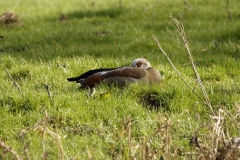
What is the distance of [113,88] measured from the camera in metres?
5.92

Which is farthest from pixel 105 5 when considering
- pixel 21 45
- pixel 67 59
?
pixel 67 59

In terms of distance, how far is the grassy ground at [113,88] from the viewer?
446 cm

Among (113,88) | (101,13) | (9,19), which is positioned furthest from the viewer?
(101,13)

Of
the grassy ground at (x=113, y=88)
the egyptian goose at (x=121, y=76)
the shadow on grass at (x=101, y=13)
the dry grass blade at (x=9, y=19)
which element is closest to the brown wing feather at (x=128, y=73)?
the egyptian goose at (x=121, y=76)

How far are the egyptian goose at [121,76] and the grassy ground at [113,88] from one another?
0.14m

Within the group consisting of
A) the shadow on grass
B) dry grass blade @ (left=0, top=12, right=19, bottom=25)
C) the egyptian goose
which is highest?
the egyptian goose

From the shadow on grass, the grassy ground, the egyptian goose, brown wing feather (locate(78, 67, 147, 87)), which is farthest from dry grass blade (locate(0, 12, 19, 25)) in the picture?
brown wing feather (locate(78, 67, 147, 87))

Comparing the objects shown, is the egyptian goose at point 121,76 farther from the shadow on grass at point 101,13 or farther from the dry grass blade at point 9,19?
the shadow on grass at point 101,13

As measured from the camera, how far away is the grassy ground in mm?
4457

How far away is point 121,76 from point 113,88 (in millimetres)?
183

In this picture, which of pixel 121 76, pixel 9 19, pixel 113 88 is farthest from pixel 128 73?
pixel 9 19

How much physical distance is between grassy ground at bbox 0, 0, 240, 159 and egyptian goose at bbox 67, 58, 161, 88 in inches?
5.5

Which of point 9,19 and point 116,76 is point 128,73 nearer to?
point 116,76

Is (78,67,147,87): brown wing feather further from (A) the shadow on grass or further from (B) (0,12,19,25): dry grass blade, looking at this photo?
(A) the shadow on grass
